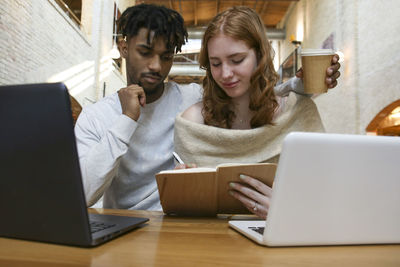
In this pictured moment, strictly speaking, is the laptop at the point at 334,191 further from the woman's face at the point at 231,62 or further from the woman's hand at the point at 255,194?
the woman's face at the point at 231,62

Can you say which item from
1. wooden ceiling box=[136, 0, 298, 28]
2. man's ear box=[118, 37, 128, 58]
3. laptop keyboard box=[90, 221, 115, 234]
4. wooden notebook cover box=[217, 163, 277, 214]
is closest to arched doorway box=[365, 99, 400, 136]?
man's ear box=[118, 37, 128, 58]

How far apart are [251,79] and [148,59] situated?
0.57 meters

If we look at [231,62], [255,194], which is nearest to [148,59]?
[231,62]

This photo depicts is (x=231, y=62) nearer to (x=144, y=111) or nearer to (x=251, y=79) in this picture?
(x=251, y=79)

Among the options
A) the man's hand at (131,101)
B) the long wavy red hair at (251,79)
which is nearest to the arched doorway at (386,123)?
the long wavy red hair at (251,79)

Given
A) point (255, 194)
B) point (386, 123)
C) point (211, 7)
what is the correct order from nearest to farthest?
point (255, 194), point (386, 123), point (211, 7)

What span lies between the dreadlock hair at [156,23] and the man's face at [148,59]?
27mm

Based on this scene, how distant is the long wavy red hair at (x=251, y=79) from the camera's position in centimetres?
159

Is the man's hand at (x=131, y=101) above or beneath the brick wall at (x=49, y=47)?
beneath

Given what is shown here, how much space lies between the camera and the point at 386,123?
5.79m

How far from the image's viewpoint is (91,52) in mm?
6500

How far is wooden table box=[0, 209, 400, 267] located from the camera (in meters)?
0.51

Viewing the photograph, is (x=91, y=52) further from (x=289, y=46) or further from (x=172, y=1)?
(x=289, y=46)

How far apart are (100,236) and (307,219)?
40 centimetres
